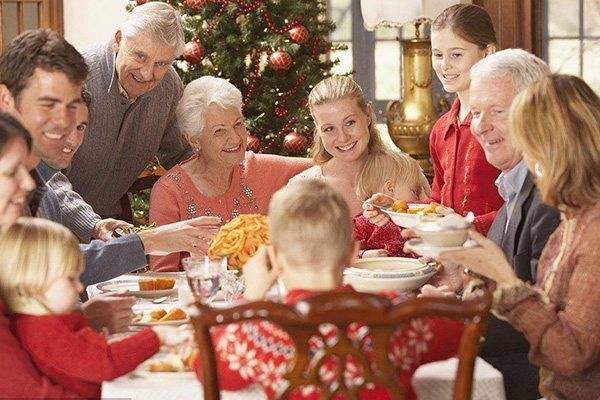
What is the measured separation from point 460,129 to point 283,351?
236 centimetres

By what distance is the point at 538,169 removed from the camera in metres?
2.28

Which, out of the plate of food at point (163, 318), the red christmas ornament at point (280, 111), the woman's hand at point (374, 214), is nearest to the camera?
the plate of food at point (163, 318)

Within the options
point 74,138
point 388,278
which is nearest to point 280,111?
Answer: point 74,138

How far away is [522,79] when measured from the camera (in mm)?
3020

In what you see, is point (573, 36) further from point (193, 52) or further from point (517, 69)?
point (517, 69)

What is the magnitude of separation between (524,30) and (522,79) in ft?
12.7

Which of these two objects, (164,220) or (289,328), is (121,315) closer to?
(289,328)

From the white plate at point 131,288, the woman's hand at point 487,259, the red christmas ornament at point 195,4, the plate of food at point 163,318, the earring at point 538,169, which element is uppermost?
the red christmas ornament at point 195,4

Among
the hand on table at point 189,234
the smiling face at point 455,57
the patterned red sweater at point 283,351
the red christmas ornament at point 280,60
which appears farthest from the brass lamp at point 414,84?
the patterned red sweater at point 283,351

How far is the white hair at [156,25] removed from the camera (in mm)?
4000

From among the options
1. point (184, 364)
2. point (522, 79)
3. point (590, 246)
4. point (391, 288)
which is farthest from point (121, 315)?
point (522, 79)

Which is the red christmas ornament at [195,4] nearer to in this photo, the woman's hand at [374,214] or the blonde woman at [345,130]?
the blonde woman at [345,130]

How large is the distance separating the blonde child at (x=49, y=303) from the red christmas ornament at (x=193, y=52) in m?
3.50

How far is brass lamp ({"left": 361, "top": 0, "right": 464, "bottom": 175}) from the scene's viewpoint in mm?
6195
